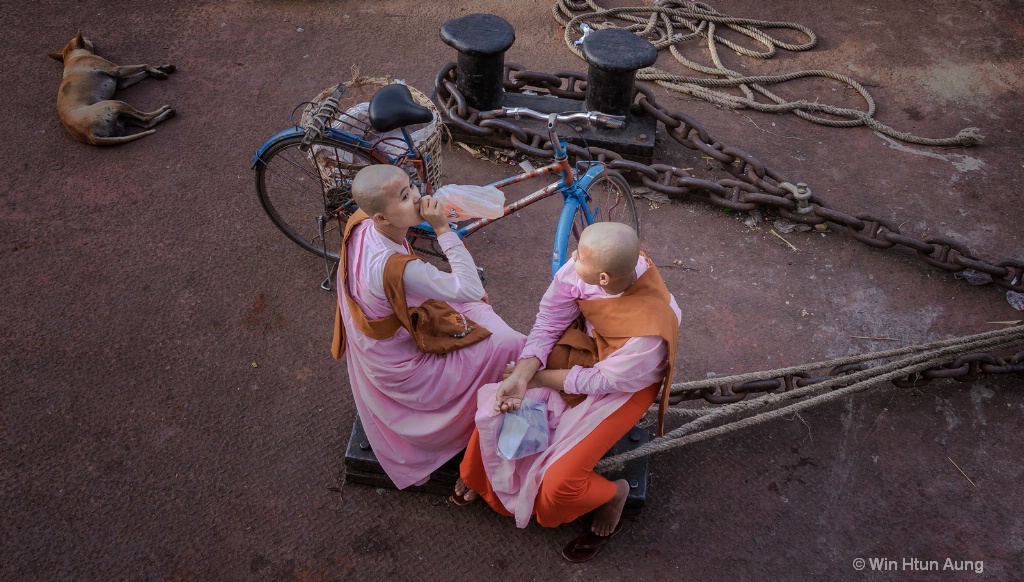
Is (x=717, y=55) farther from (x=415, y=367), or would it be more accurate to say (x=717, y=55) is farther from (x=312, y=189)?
(x=415, y=367)

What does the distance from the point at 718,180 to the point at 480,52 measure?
160 cm

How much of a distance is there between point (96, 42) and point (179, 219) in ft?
7.98

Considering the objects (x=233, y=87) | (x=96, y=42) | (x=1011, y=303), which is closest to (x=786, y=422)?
(x=1011, y=303)

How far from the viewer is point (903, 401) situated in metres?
3.51

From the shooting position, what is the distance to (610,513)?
2.90 metres

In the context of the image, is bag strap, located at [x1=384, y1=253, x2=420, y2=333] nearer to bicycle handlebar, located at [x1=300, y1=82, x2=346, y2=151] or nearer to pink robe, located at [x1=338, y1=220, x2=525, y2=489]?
pink robe, located at [x1=338, y1=220, x2=525, y2=489]

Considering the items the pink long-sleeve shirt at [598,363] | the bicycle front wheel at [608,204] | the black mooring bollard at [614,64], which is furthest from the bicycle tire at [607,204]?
the pink long-sleeve shirt at [598,363]

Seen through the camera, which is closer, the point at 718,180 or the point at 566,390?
the point at 566,390

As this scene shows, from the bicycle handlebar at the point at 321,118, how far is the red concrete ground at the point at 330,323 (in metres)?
0.94

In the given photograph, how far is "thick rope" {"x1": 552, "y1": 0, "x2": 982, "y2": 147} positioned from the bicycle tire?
156cm

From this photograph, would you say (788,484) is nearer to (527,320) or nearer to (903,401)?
(903,401)

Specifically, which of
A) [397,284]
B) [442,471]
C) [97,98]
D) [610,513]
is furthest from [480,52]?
[610,513]

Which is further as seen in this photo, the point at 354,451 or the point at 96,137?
the point at 96,137

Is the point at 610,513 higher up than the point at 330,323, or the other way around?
the point at 610,513
